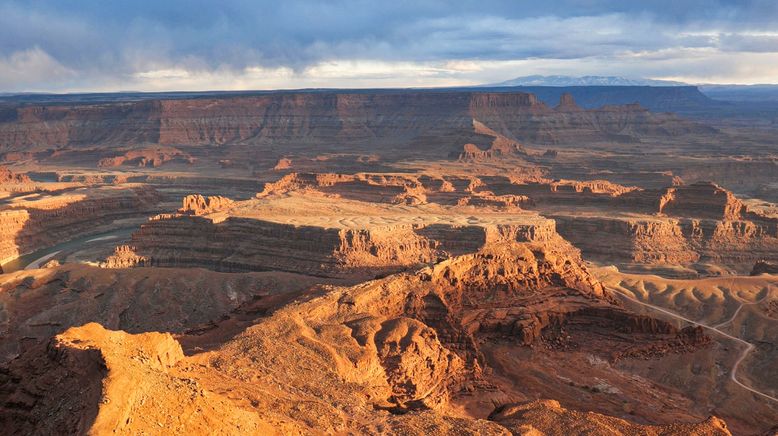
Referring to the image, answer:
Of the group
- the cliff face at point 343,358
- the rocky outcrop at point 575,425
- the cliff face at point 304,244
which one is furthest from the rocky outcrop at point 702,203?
the rocky outcrop at point 575,425

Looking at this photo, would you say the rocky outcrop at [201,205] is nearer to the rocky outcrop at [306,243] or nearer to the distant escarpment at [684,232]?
the rocky outcrop at [306,243]

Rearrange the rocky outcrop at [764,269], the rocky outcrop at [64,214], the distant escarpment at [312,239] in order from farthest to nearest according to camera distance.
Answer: the rocky outcrop at [64,214]
the distant escarpment at [312,239]
the rocky outcrop at [764,269]

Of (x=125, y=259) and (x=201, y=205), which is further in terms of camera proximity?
(x=201, y=205)

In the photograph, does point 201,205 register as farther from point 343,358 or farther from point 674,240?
point 343,358

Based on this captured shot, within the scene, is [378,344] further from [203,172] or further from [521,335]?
[203,172]

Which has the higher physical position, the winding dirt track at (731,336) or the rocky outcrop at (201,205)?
the rocky outcrop at (201,205)

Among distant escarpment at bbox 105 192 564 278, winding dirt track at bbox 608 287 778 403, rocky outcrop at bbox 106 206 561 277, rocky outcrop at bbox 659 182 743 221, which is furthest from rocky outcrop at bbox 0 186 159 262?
rocky outcrop at bbox 659 182 743 221

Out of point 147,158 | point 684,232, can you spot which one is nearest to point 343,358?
point 684,232
